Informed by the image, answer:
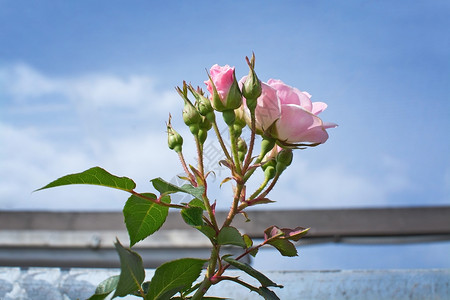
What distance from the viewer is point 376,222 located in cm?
177

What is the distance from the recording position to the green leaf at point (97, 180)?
16.1 inches

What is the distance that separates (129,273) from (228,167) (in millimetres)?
132

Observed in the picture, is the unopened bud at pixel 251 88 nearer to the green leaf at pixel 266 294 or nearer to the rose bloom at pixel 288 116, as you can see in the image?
the rose bloom at pixel 288 116

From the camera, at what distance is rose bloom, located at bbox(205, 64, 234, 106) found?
0.43 m

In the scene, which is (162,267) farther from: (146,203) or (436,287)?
(436,287)

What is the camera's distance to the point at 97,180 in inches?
16.7

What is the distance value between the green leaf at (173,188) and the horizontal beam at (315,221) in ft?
4.32

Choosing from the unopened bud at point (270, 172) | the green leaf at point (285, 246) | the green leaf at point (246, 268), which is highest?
the unopened bud at point (270, 172)

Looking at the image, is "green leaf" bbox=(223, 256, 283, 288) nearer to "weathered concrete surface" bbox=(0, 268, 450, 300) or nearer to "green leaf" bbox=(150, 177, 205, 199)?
"green leaf" bbox=(150, 177, 205, 199)

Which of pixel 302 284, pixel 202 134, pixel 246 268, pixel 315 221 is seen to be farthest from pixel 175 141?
pixel 315 221

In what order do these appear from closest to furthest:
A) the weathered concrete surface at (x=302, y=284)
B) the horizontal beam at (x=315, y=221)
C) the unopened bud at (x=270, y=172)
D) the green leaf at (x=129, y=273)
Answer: the green leaf at (x=129, y=273) < the unopened bud at (x=270, y=172) < the weathered concrete surface at (x=302, y=284) < the horizontal beam at (x=315, y=221)

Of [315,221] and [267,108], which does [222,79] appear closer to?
[267,108]

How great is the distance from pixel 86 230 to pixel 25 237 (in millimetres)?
209

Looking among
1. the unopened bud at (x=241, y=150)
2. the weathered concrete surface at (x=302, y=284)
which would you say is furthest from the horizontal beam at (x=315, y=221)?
the unopened bud at (x=241, y=150)
